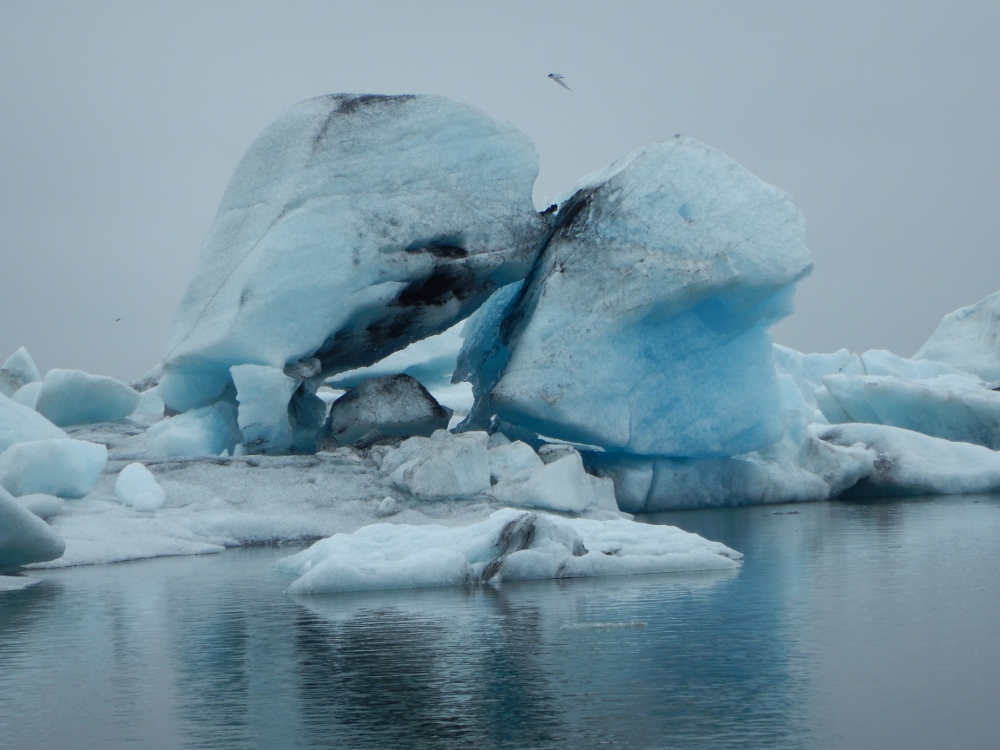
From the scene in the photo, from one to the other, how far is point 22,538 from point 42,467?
1.74 metres

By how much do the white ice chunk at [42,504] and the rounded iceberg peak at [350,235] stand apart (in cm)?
266

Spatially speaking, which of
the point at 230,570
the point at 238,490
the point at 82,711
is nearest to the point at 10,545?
the point at 230,570

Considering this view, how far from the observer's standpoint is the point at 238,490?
10.7 m

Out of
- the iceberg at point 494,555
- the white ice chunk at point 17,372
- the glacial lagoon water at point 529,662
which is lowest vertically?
the glacial lagoon water at point 529,662

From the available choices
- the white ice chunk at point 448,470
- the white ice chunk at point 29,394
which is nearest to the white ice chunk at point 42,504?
the white ice chunk at point 448,470

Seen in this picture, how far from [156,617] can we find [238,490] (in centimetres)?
452

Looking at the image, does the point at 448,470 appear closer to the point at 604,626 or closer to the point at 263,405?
the point at 263,405

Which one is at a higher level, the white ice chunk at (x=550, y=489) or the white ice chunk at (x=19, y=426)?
the white ice chunk at (x=19, y=426)

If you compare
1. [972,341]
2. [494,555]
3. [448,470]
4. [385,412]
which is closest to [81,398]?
[385,412]

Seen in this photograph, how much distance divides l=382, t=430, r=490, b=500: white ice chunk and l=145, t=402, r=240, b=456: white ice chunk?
8.48 feet

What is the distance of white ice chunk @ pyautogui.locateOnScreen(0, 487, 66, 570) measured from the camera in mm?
7473

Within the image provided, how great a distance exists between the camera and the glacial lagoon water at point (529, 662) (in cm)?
367

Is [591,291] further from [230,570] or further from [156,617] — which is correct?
[156,617]

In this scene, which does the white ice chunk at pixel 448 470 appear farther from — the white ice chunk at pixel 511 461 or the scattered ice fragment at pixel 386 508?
the white ice chunk at pixel 511 461
